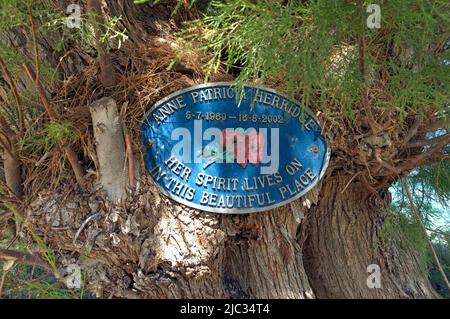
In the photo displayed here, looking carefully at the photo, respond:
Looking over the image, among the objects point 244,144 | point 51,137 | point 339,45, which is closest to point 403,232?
point 244,144

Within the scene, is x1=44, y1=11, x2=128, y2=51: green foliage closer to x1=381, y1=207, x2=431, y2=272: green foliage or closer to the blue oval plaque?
the blue oval plaque

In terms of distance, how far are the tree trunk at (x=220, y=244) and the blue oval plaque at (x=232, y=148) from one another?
84 millimetres

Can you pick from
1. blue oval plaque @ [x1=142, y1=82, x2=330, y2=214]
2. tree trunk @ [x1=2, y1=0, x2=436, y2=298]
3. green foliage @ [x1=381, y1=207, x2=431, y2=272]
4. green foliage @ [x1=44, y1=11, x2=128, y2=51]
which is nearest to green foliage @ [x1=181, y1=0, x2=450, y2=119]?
blue oval plaque @ [x1=142, y1=82, x2=330, y2=214]

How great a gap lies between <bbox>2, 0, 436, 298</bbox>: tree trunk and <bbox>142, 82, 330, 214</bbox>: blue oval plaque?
0.08 meters

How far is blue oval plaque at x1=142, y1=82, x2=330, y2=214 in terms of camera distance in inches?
82.4

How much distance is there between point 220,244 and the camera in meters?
2.09

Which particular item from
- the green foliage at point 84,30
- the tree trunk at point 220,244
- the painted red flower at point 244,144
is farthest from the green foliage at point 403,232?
the green foliage at point 84,30

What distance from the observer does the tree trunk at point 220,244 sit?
2.00 metres

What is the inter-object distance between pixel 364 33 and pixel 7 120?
5.00ft

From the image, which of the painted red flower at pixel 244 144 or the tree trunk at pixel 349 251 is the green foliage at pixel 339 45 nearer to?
the painted red flower at pixel 244 144

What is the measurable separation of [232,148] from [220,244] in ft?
1.30

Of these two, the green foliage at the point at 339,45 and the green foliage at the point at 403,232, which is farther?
the green foliage at the point at 403,232
